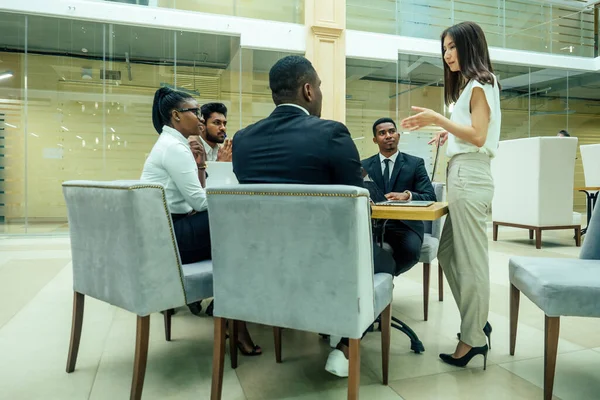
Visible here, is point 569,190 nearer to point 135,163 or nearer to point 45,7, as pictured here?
point 135,163

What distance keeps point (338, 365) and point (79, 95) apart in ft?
21.4

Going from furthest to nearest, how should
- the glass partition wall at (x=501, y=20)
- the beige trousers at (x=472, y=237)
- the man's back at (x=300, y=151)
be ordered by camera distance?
the glass partition wall at (x=501, y=20) < the beige trousers at (x=472, y=237) < the man's back at (x=300, y=151)

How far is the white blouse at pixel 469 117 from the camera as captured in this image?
1.82m

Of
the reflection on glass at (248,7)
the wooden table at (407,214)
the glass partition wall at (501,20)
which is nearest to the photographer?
the wooden table at (407,214)

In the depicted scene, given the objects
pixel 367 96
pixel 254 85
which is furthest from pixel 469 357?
pixel 367 96

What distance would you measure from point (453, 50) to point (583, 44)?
9937 mm

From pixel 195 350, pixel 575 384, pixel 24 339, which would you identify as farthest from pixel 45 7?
pixel 575 384

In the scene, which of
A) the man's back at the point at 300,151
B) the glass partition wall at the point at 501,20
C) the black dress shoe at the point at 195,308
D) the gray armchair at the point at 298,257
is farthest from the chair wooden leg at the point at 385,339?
the glass partition wall at the point at 501,20

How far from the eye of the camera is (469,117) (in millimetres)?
1870

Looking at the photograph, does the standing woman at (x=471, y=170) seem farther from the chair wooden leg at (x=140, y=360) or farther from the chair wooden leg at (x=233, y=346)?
the chair wooden leg at (x=140, y=360)

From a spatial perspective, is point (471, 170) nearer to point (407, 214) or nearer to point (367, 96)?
point (407, 214)

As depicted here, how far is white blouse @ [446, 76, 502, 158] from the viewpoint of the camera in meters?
1.82

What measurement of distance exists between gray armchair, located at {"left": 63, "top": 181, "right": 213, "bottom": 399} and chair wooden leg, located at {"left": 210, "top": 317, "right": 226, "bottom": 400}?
0.23 metres

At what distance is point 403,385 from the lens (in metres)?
1.75
